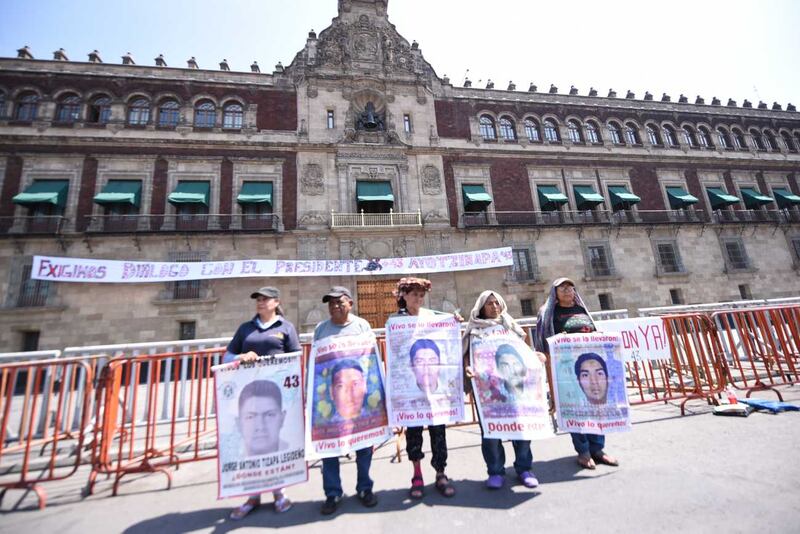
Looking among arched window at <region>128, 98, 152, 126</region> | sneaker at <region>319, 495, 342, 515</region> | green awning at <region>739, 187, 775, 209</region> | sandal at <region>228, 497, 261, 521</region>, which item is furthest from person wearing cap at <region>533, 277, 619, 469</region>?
green awning at <region>739, 187, 775, 209</region>

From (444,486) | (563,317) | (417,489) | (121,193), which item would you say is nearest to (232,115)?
(121,193)

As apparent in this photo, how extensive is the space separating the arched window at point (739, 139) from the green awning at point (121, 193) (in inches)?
1382

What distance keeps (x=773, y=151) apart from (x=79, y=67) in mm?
41203

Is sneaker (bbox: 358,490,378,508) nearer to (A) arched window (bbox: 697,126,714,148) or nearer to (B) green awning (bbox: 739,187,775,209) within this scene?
(B) green awning (bbox: 739,187,775,209)

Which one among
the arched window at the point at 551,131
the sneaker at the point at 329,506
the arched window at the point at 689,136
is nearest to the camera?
the sneaker at the point at 329,506

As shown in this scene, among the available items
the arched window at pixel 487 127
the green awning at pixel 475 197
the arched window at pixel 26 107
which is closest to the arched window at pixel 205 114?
the arched window at pixel 26 107

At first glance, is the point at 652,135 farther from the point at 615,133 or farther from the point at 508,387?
the point at 508,387

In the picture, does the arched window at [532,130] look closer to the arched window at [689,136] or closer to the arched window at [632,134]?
the arched window at [632,134]

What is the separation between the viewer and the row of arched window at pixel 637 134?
18.4m

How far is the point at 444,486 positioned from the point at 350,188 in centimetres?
1394

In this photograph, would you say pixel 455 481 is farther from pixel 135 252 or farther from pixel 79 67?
pixel 79 67

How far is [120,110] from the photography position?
14.6 m

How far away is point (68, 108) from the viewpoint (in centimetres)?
1454

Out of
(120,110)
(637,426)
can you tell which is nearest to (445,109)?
(120,110)
